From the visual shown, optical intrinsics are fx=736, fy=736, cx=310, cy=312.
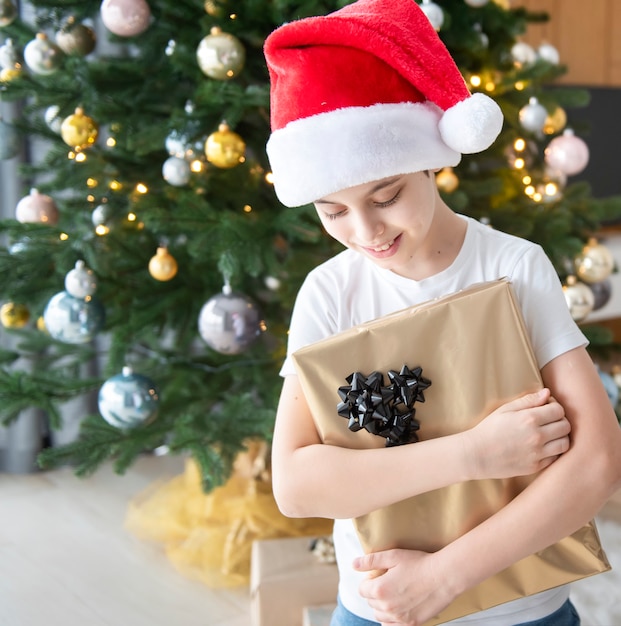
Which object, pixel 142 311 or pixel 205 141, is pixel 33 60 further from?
pixel 142 311

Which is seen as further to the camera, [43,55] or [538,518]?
[43,55]

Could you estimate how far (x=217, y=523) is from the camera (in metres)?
1.80

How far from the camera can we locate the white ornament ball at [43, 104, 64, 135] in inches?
59.9

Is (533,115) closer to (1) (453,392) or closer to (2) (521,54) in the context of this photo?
(2) (521,54)

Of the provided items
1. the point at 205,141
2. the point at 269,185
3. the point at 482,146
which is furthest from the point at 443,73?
the point at 269,185

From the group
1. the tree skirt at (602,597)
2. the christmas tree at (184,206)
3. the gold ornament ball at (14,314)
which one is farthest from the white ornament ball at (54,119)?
the tree skirt at (602,597)

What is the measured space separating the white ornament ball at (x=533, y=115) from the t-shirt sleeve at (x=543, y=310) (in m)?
A: 0.97

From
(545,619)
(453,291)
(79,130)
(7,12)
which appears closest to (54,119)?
(79,130)

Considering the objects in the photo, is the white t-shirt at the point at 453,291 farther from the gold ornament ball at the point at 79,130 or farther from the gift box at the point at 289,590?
the gold ornament ball at the point at 79,130

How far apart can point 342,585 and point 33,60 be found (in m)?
1.17

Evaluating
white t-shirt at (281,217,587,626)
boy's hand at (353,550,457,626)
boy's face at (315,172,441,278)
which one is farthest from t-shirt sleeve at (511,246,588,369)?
Answer: boy's hand at (353,550,457,626)

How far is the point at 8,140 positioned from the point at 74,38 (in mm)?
258

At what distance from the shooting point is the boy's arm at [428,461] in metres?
0.68

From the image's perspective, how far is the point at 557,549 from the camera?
73cm
